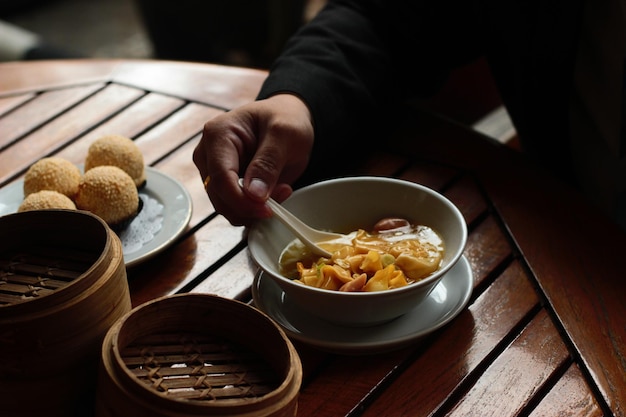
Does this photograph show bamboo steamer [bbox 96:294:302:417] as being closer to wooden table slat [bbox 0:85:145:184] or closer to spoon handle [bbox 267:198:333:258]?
spoon handle [bbox 267:198:333:258]

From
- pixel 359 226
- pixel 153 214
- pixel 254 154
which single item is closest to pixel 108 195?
pixel 153 214

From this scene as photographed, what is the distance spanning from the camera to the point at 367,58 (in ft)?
3.34

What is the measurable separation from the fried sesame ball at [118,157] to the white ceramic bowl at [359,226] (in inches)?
8.2

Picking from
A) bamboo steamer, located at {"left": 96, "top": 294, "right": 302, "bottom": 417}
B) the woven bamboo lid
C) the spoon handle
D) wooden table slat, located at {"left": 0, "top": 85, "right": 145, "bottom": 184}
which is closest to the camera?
bamboo steamer, located at {"left": 96, "top": 294, "right": 302, "bottom": 417}

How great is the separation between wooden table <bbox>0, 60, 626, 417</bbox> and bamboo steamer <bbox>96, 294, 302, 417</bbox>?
0.33 feet

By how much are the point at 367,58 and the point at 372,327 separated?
467mm

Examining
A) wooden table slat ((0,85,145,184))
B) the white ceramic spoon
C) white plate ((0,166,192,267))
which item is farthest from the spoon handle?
wooden table slat ((0,85,145,184))

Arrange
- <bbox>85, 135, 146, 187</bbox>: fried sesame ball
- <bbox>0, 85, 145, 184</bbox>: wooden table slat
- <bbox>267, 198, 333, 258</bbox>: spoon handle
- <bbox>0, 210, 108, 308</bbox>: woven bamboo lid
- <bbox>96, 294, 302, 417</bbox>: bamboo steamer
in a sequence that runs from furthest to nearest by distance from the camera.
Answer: <bbox>0, 85, 145, 184</bbox>: wooden table slat
<bbox>85, 135, 146, 187</bbox>: fried sesame ball
<bbox>267, 198, 333, 258</bbox>: spoon handle
<bbox>0, 210, 108, 308</bbox>: woven bamboo lid
<bbox>96, 294, 302, 417</bbox>: bamboo steamer

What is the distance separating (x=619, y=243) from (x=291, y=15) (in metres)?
2.08

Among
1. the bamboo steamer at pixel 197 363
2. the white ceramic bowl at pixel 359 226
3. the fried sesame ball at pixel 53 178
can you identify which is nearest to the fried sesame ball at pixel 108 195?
the fried sesame ball at pixel 53 178

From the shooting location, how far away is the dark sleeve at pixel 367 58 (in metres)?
0.93

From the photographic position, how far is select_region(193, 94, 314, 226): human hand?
0.76 metres

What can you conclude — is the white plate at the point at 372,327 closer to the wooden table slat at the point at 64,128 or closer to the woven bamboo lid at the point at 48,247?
the woven bamboo lid at the point at 48,247

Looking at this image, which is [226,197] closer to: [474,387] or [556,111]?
[474,387]
